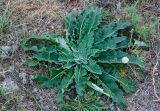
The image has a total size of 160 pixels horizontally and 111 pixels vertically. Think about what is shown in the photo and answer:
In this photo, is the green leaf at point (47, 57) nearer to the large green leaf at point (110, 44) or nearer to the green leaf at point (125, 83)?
the large green leaf at point (110, 44)

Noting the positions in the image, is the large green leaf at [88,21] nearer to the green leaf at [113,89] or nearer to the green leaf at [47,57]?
the green leaf at [47,57]

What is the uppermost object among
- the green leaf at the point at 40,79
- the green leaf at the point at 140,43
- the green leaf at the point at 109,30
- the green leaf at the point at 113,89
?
the green leaf at the point at 109,30

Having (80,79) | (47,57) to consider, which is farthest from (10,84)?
(80,79)

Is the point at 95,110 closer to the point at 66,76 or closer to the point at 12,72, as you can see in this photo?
the point at 66,76

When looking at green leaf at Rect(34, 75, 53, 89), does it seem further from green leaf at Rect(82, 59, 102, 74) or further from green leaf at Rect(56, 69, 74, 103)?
green leaf at Rect(82, 59, 102, 74)

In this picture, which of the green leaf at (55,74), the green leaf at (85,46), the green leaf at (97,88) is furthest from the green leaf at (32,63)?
the green leaf at (97,88)

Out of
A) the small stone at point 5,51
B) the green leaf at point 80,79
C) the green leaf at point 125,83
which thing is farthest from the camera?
the small stone at point 5,51

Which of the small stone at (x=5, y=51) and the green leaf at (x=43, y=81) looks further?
the small stone at (x=5, y=51)

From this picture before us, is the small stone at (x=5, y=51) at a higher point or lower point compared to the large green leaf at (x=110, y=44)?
lower

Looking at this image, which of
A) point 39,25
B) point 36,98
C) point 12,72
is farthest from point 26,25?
point 36,98

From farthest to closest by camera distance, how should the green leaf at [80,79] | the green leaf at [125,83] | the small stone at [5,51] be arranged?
1. the small stone at [5,51]
2. the green leaf at [125,83]
3. the green leaf at [80,79]
